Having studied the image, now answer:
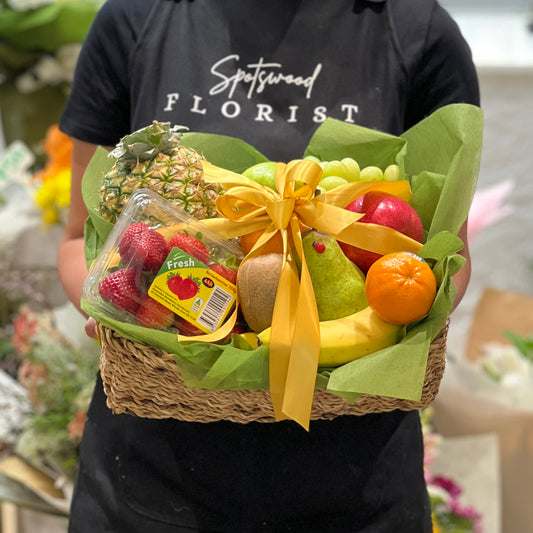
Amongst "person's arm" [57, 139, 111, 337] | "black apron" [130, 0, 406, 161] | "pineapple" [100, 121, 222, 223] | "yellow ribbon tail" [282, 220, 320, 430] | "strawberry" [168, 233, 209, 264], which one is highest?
"black apron" [130, 0, 406, 161]

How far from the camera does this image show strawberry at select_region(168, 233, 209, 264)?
89cm

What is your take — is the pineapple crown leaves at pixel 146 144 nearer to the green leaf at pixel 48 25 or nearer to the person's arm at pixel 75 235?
the person's arm at pixel 75 235

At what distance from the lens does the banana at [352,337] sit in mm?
838

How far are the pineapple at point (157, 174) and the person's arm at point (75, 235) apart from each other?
0.73ft

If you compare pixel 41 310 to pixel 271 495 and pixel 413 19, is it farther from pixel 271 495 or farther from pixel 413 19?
pixel 413 19

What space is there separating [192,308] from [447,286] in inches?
11.3

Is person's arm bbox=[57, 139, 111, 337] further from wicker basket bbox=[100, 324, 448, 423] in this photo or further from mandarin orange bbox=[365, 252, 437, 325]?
mandarin orange bbox=[365, 252, 437, 325]

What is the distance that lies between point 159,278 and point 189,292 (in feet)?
0.12

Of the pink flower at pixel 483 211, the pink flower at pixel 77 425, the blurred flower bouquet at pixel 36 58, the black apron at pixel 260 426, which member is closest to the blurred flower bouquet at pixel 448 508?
the pink flower at pixel 483 211

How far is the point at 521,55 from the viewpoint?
2.67 meters

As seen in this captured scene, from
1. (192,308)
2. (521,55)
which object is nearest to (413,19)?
(192,308)

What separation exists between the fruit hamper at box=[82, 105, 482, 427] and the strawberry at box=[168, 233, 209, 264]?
0.01m

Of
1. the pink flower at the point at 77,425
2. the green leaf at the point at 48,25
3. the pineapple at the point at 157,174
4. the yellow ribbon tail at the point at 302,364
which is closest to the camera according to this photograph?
the yellow ribbon tail at the point at 302,364

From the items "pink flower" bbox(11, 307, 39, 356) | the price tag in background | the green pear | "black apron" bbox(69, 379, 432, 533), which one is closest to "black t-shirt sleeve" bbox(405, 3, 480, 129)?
the green pear
